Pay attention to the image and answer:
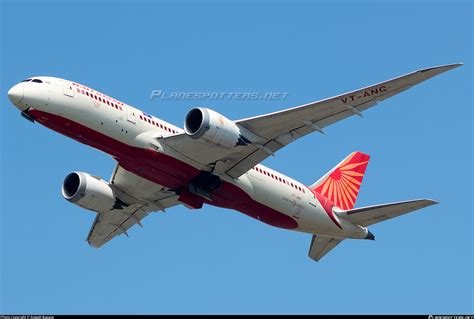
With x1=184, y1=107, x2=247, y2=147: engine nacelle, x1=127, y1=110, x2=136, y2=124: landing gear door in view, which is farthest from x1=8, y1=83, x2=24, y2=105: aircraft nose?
x1=184, y1=107, x2=247, y2=147: engine nacelle

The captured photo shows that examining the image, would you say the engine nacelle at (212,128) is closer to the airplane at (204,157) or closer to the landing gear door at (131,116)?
the airplane at (204,157)

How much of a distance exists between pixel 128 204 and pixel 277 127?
11639 millimetres

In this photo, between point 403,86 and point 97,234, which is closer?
point 403,86

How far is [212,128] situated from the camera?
49.1 metres

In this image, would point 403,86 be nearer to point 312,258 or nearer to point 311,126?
point 311,126

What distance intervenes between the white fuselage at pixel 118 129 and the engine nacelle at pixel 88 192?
483 centimetres

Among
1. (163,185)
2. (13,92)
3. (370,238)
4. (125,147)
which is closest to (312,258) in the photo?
(370,238)

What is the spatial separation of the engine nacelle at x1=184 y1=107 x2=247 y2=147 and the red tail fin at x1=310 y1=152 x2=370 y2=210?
11.3m

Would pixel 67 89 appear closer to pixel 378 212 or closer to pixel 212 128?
pixel 212 128

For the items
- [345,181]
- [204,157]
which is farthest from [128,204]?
[345,181]

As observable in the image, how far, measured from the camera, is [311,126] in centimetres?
5038

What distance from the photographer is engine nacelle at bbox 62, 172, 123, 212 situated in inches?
2211

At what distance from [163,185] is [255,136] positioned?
245 inches

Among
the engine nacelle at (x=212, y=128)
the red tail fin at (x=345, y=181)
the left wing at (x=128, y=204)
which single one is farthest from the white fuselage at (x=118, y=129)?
the red tail fin at (x=345, y=181)
